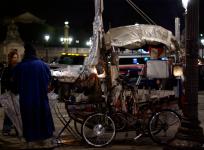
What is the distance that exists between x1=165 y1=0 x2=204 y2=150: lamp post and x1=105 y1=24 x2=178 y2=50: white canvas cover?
2.66m

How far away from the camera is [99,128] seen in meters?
9.85

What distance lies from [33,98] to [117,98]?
3025 mm

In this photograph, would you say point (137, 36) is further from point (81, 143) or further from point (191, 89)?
point (191, 89)

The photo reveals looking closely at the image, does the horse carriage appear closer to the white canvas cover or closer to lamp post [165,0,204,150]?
the white canvas cover

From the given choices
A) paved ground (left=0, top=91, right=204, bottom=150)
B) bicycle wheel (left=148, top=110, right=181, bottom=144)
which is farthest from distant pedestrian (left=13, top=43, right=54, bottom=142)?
bicycle wheel (left=148, top=110, right=181, bottom=144)

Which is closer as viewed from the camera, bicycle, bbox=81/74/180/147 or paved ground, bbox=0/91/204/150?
paved ground, bbox=0/91/204/150

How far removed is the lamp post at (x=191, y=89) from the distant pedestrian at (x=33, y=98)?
2.42 m

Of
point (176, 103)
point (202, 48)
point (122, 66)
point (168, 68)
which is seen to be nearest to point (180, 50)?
point (168, 68)

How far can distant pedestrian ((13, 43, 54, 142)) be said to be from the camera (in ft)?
26.6

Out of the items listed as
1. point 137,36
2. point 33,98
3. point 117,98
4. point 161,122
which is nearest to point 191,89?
point 161,122

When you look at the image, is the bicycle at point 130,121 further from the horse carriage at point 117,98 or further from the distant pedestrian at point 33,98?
the distant pedestrian at point 33,98

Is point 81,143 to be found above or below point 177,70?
below

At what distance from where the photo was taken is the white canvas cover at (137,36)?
1099cm

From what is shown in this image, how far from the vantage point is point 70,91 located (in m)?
10.4
